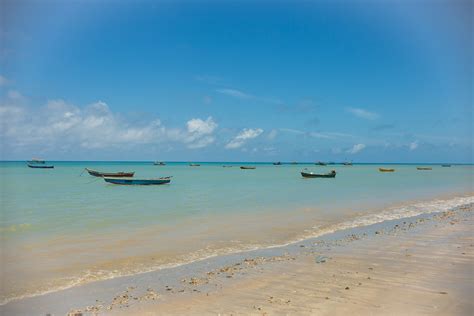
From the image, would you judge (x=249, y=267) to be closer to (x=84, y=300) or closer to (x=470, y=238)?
(x=84, y=300)

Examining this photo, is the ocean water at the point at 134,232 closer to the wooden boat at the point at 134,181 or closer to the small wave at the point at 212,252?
the small wave at the point at 212,252

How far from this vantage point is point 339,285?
7.12 meters

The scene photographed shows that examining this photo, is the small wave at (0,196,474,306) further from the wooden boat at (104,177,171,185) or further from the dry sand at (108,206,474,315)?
the wooden boat at (104,177,171,185)

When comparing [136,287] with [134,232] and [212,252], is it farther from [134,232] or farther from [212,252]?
[134,232]

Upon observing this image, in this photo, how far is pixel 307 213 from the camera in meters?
19.5

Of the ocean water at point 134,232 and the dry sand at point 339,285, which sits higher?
the dry sand at point 339,285

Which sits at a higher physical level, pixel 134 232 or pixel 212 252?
pixel 212 252

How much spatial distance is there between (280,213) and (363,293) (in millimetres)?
12947

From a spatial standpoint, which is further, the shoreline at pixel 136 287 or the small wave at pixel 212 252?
the small wave at pixel 212 252

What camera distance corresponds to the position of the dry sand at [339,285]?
A: 6.02m

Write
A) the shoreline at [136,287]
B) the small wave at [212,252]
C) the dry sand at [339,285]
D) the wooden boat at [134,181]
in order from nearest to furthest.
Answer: the dry sand at [339,285] → the shoreline at [136,287] → the small wave at [212,252] → the wooden boat at [134,181]

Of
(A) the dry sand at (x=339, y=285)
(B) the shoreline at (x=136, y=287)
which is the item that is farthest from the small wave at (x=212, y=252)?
(A) the dry sand at (x=339, y=285)

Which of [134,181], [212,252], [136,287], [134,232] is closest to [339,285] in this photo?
[136,287]

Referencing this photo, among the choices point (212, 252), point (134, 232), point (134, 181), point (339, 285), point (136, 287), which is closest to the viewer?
point (339, 285)
